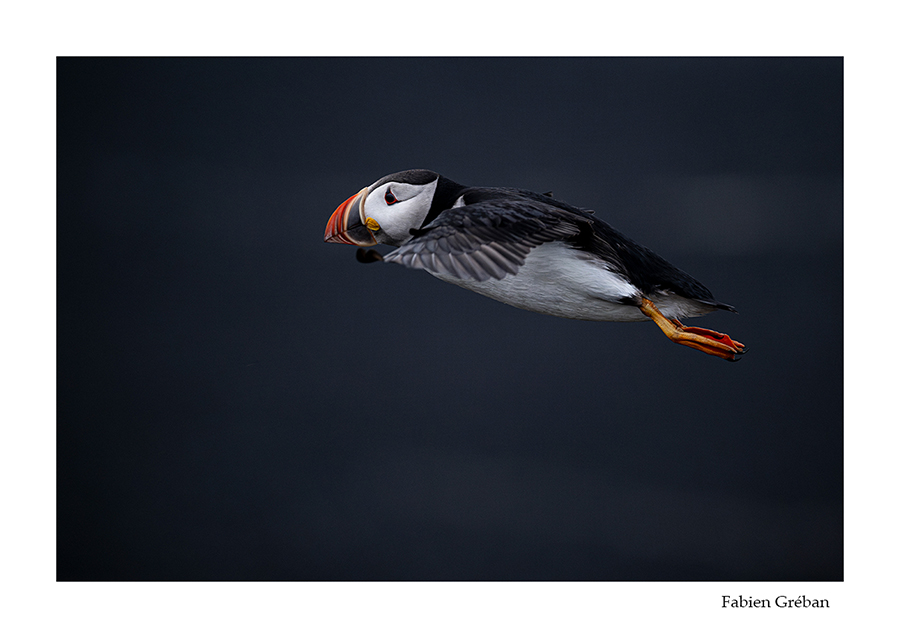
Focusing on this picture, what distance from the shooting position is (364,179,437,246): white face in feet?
4.90

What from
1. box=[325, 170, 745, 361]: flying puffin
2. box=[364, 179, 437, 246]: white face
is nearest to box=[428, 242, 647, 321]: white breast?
box=[325, 170, 745, 361]: flying puffin

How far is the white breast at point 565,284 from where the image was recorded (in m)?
1.39

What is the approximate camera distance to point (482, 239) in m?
1.21

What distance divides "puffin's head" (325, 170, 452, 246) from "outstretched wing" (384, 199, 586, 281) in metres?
0.22

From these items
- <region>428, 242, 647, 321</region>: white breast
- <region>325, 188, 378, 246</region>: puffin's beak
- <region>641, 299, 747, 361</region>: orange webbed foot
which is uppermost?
<region>325, 188, 378, 246</region>: puffin's beak

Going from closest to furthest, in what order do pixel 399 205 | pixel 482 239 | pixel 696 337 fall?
1. pixel 482 239
2. pixel 696 337
3. pixel 399 205

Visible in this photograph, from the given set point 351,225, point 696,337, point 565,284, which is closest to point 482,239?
point 565,284

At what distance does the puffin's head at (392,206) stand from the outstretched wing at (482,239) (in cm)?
22

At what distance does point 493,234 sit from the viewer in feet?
4.03

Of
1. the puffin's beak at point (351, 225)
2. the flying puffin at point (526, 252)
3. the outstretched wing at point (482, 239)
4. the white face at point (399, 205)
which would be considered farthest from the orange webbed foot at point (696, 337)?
the puffin's beak at point (351, 225)

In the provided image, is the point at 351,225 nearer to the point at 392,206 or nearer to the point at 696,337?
the point at 392,206

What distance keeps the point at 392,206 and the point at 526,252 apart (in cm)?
43

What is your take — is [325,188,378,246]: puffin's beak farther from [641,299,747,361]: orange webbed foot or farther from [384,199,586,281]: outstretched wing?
[641,299,747,361]: orange webbed foot

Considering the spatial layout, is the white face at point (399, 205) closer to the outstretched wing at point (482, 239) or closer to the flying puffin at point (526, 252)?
the flying puffin at point (526, 252)
